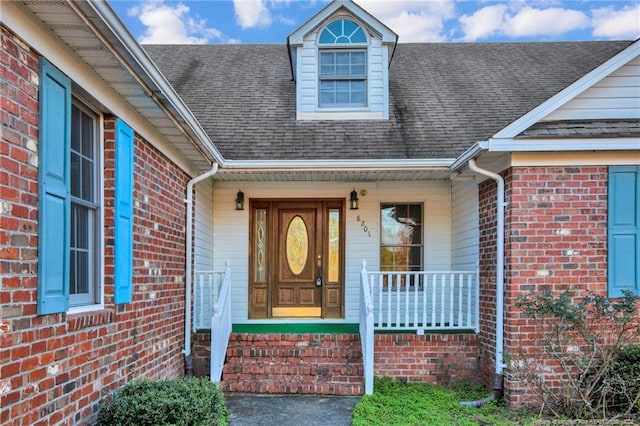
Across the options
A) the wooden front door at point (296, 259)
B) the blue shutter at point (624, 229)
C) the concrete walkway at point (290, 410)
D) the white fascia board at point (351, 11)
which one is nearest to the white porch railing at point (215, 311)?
the concrete walkway at point (290, 410)

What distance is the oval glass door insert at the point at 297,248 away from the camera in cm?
846

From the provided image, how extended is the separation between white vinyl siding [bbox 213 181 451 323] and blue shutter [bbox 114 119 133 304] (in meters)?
3.72

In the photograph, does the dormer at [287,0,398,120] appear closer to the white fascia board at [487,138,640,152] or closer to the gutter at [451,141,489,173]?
the gutter at [451,141,489,173]

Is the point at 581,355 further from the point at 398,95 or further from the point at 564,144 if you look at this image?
the point at 398,95

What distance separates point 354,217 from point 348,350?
2.34 meters

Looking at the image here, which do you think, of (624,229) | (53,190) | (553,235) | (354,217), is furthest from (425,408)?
(53,190)

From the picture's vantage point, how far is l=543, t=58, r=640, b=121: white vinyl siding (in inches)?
233

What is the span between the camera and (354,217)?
27.3ft

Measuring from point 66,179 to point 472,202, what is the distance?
216 inches

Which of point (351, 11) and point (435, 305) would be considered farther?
point (351, 11)

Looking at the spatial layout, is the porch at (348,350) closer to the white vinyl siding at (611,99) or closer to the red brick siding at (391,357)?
the red brick siding at (391,357)

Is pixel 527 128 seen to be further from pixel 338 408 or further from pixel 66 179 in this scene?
pixel 66 179

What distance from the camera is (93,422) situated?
382 cm

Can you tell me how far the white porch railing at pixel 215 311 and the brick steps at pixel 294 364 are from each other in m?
0.24
